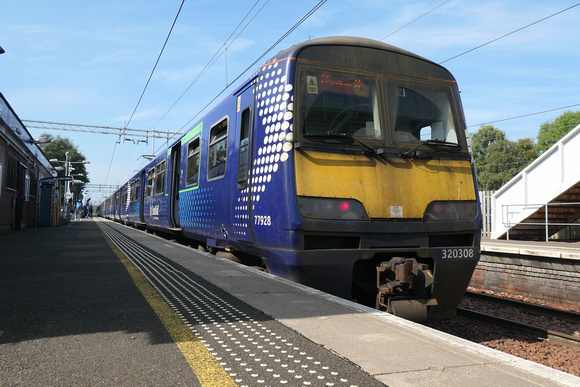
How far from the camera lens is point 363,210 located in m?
4.42

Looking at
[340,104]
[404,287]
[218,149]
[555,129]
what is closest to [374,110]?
[340,104]

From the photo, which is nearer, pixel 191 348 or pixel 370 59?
pixel 191 348

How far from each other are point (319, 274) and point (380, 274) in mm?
611

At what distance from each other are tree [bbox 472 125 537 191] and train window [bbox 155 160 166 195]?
49257 millimetres

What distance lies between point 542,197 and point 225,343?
43.1 feet

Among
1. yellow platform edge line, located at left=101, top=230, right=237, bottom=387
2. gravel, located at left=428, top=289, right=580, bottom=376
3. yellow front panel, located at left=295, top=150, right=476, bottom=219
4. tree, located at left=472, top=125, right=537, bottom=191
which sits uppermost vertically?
tree, located at left=472, top=125, right=537, bottom=191

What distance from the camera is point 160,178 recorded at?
13312 millimetres

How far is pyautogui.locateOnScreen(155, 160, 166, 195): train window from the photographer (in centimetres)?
1280

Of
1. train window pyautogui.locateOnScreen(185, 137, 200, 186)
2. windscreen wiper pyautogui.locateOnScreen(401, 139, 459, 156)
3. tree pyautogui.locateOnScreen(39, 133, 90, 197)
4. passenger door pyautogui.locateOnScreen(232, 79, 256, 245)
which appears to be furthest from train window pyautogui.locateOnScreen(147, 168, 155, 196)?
tree pyautogui.locateOnScreen(39, 133, 90, 197)

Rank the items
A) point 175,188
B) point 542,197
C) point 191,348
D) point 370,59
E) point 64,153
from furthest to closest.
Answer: point 64,153, point 542,197, point 175,188, point 370,59, point 191,348

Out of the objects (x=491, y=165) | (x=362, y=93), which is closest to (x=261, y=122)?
(x=362, y=93)

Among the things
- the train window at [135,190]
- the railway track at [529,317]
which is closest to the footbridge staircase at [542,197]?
the railway track at [529,317]

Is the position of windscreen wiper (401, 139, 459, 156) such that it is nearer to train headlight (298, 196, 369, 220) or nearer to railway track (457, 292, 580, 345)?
train headlight (298, 196, 369, 220)

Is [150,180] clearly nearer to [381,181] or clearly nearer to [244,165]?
[244,165]
